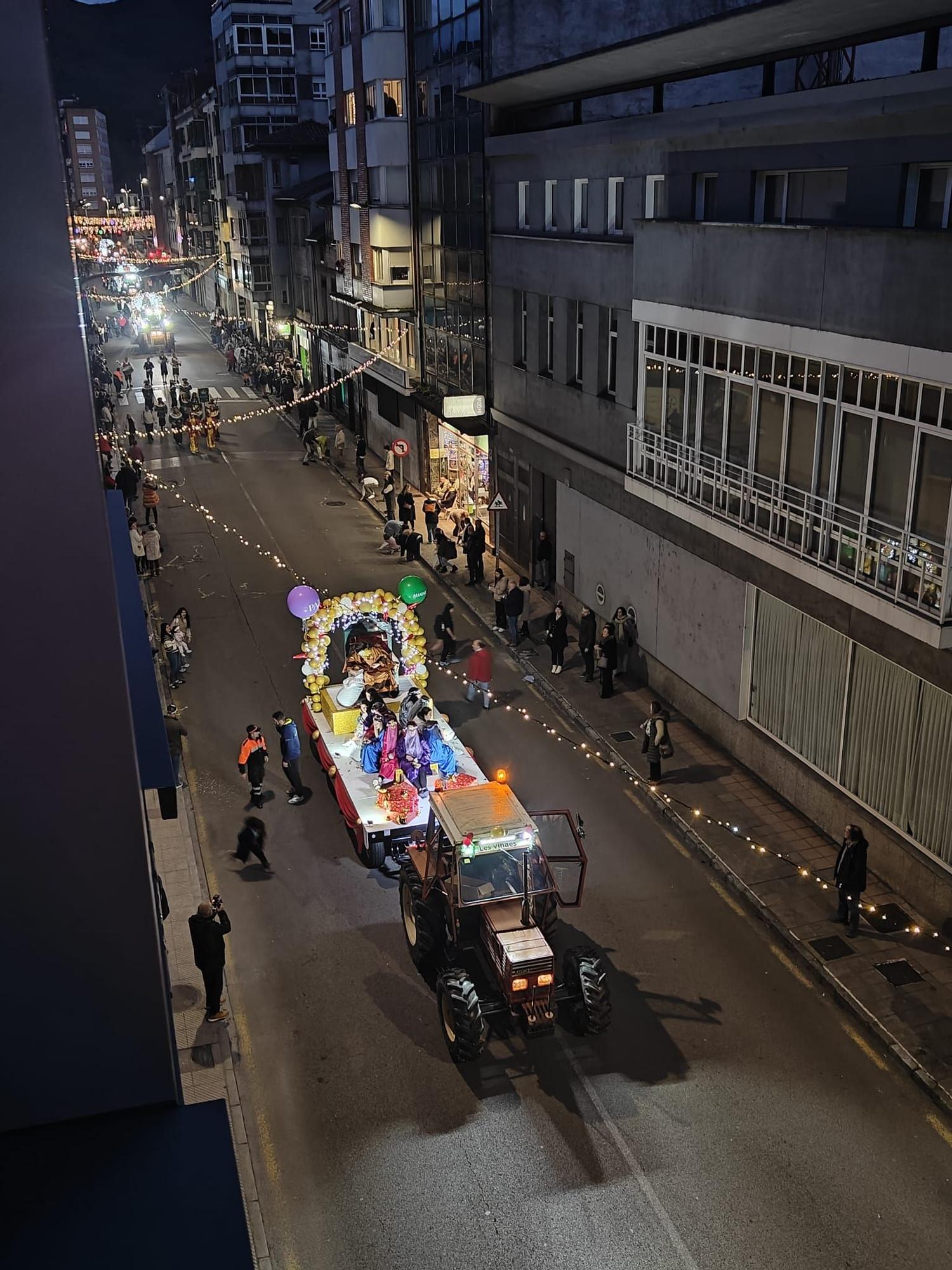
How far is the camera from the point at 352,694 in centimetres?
1916

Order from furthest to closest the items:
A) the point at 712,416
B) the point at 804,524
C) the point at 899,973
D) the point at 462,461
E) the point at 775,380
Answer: the point at 462,461 < the point at 712,416 < the point at 775,380 < the point at 804,524 < the point at 899,973

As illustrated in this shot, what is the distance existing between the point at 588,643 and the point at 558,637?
659 mm

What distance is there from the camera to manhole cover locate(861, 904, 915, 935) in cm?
1477

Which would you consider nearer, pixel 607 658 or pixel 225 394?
pixel 607 658

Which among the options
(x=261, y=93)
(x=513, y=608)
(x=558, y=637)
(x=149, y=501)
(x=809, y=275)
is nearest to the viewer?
(x=809, y=275)

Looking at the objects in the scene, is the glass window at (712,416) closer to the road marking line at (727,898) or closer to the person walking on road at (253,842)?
the road marking line at (727,898)

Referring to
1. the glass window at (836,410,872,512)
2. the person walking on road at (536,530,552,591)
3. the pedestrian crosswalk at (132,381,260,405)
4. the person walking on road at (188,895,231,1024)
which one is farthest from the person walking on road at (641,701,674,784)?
the pedestrian crosswalk at (132,381,260,405)

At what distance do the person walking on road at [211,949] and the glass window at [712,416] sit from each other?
34.8 ft

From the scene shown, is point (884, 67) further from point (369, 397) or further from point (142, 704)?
point (369, 397)

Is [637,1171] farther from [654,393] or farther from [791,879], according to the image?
[654,393]

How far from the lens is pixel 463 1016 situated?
40.1 feet

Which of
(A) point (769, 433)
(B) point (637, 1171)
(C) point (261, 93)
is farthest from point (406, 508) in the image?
(C) point (261, 93)

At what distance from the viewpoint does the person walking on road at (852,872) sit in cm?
1434

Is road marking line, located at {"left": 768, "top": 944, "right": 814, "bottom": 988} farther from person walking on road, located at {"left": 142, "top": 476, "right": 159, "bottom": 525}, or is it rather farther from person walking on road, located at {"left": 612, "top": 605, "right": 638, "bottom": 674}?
person walking on road, located at {"left": 142, "top": 476, "right": 159, "bottom": 525}
